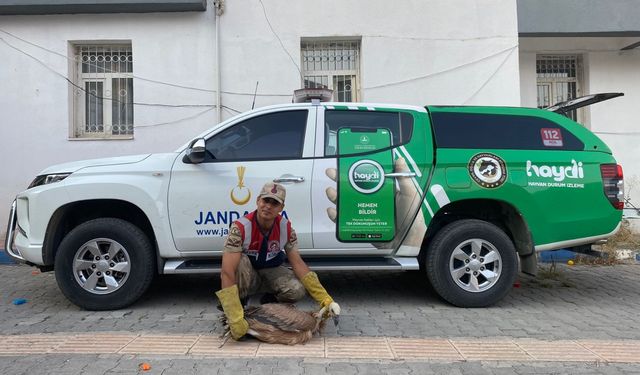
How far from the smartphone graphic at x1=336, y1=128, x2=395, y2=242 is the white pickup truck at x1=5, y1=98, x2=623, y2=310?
0.01m

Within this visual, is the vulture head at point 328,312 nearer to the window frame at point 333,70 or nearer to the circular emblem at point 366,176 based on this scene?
the circular emblem at point 366,176

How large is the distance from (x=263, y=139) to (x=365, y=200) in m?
1.14

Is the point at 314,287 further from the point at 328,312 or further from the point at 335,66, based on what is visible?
the point at 335,66

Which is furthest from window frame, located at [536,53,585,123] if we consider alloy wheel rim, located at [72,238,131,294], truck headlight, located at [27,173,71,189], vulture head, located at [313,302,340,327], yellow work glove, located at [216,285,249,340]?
truck headlight, located at [27,173,71,189]

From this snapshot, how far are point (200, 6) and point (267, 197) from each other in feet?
18.2

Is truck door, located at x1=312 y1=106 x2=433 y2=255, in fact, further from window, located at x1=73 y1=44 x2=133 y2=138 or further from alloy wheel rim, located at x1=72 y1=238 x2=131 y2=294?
window, located at x1=73 y1=44 x2=133 y2=138

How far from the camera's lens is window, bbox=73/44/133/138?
8570mm

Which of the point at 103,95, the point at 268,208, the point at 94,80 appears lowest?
the point at 268,208

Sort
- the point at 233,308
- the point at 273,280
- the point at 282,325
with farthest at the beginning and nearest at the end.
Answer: the point at 273,280
the point at 282,325
the point at 233,308

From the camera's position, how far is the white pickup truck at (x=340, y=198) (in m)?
4.69

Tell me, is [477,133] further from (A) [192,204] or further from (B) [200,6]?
(B) [200,6]

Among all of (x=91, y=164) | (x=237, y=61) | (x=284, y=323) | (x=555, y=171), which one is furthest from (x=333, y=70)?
(x=284, y=323)

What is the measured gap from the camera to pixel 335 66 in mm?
8680

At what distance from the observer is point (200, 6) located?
26.8 feet
